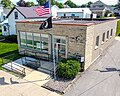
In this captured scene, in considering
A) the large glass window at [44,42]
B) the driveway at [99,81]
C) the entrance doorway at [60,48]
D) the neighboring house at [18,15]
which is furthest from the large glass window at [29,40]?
the neighboring house at [18,15]

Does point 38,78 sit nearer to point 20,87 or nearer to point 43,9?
point 20,87

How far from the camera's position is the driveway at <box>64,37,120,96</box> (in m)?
10.0

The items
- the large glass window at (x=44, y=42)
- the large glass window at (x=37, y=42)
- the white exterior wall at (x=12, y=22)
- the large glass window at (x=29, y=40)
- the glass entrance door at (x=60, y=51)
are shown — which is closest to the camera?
the glass entrance door at (x=60, y=51)

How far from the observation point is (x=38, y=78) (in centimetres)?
1202

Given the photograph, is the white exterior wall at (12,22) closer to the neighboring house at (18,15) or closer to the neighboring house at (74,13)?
the neighboring house at (18,15)

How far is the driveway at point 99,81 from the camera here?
1004 centimetres

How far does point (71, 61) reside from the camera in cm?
1206

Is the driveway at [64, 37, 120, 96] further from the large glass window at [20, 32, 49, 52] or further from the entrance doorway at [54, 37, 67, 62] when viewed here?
the large glass window at [20, 32, 49, 52]

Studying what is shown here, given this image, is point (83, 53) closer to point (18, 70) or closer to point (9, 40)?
point (18, 70)

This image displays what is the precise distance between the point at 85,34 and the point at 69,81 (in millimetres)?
4044

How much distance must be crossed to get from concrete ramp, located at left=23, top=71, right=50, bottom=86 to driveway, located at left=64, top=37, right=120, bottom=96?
2351 millimetres

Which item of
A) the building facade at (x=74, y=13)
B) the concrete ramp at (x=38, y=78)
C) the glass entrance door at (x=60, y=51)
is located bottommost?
the concrete ramp at (x=38, y=78)

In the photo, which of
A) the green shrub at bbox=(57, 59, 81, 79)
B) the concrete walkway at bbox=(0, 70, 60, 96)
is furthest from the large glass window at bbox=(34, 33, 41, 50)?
the green shrub at bbox=(57, 59, 81, 79)

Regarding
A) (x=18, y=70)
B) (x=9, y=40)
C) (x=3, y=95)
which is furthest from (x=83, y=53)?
(x=9, y=40)
